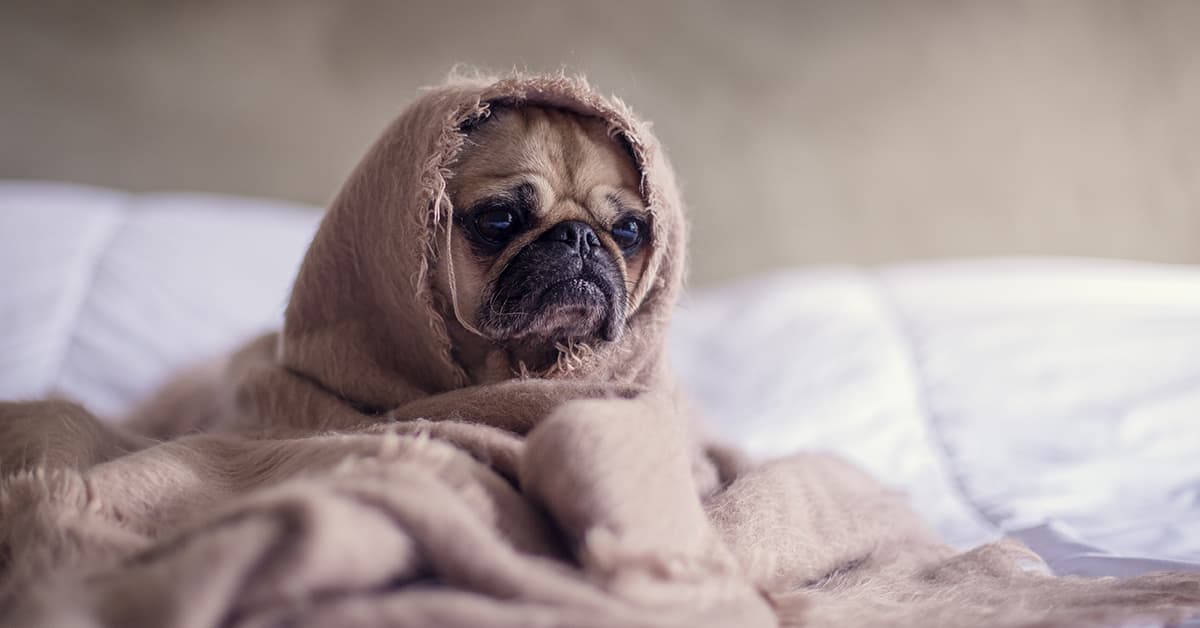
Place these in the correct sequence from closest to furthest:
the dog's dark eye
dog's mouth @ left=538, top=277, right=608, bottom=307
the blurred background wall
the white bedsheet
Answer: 1. dog's mouth @ left=538, top=277, right=608, bottom=307
2. the dog's dark eye
3. the white bedsheet
4. the blurred background wall

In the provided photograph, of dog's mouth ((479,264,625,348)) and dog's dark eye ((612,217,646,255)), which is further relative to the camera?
dog's dark eye ((612,217,646,255))

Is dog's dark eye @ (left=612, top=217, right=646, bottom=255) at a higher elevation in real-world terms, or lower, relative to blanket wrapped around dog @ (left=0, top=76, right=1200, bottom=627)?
higher

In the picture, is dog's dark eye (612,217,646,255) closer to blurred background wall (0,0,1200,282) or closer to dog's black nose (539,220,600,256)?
dog's black nose (539,220,600,256)

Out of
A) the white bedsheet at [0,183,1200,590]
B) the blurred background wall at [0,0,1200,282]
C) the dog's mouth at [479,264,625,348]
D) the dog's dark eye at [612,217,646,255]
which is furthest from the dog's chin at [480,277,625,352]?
the blurred background wall at [0,0,1200,282]

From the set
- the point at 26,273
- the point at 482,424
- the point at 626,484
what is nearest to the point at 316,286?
the point at 482,424

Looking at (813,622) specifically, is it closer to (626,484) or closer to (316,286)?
(626,484)

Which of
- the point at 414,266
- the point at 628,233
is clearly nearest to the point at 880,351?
the point at 628,233

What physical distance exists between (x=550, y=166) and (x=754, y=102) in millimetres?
1772

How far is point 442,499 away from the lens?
2.41 feet

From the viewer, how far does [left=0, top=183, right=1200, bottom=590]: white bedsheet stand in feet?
5.20

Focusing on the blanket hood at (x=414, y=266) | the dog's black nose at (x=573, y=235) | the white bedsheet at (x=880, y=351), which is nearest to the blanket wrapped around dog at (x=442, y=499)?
the blanket hood at (x=414, y=266)

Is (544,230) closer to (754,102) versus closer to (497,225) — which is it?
(497,225)

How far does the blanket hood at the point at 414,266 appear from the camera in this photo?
1.26m

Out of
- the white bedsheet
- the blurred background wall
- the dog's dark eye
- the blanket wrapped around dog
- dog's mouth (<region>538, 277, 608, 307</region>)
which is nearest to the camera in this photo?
the blanket wrapped around dog
